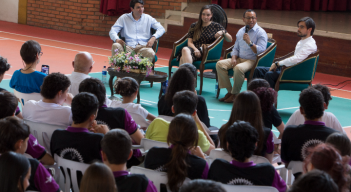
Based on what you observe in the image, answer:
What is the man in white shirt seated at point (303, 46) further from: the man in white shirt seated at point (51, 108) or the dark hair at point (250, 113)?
the man in white shirt seated at point (51, 108)

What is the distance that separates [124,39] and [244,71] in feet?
7.12

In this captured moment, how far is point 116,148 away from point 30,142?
2.21 feet

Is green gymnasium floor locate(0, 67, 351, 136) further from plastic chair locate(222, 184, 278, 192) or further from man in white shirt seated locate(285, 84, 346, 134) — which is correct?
plastic chair locate(222, 184, 278, 192)

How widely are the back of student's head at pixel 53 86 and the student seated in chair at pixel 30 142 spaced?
349 mm

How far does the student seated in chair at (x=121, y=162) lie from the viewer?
75.0 inches

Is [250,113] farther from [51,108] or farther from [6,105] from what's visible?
[6,105]

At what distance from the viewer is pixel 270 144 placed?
108 inches

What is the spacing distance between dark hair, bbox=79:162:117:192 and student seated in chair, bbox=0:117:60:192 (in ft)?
1.81

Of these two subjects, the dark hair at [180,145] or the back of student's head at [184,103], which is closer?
the dark hair at [180,145]

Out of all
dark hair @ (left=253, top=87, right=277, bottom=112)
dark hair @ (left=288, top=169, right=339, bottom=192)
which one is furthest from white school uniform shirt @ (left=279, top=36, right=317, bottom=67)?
dark hair @ (left=288, top=169, right=339, bottom=192)

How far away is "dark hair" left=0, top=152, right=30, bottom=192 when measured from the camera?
1679 millimetres

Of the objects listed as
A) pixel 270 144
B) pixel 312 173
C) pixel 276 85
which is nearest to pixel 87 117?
pixel 270 144

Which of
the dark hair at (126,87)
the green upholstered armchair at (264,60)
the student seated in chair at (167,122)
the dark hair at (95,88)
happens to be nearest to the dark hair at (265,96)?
the student seated in chair at (167,122)

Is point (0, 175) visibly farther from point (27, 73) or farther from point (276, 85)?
point (276, 85)
